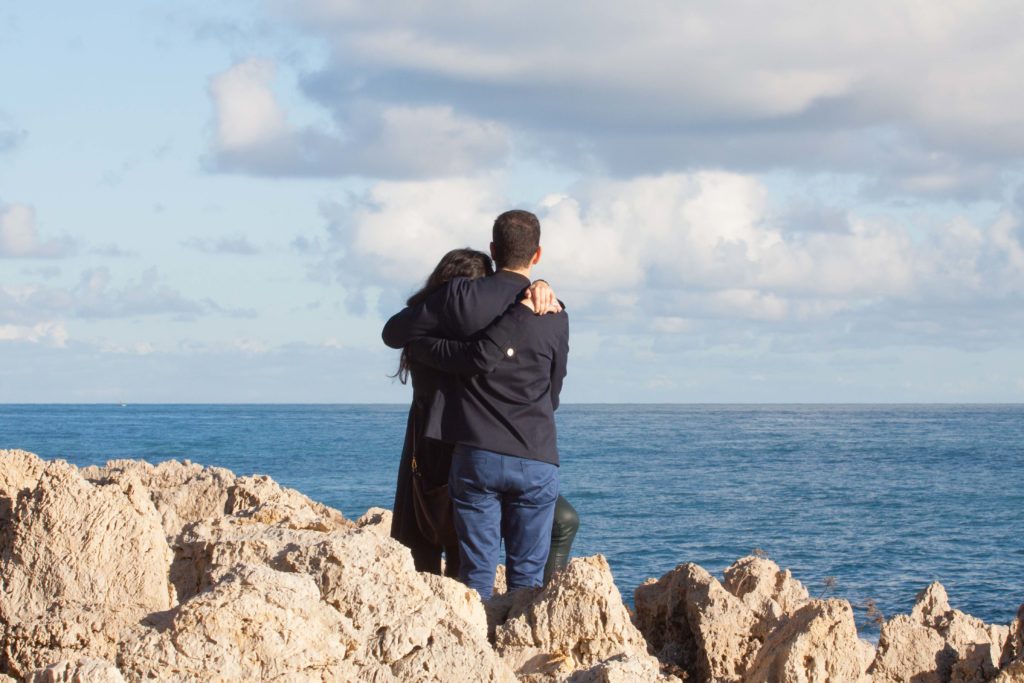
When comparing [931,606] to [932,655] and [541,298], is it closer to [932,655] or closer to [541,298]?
[932,655]

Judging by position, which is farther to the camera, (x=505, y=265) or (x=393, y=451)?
(x=393, y=451)

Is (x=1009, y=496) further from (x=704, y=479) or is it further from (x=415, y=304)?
(x=415, y=304)

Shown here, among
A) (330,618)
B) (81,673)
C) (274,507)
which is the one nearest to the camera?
(81,673)

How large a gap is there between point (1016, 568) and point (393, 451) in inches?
1713

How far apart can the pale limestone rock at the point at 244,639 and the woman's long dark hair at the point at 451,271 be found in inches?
95.6

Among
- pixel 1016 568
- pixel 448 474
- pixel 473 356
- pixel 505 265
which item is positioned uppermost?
pixel 505 265

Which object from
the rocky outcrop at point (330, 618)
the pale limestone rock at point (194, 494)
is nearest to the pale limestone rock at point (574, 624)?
the rocky outcrop at point (330, 618)

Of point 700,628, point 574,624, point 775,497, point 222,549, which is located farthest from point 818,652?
point 775,497

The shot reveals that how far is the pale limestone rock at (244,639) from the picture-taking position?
3.11 metres

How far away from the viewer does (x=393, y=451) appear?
2566 inches

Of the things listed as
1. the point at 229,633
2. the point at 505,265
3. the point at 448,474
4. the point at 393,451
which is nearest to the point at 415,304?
the point at 505,265

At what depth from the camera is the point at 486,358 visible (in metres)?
5.30

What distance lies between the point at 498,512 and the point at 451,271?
117 cm

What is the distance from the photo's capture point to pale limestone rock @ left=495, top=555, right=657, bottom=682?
4609 millimetres
